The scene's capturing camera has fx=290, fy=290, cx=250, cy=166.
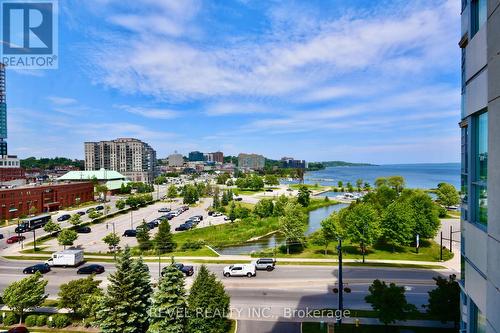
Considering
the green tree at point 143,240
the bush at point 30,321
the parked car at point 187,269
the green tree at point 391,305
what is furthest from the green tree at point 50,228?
the green tree at point 391,305

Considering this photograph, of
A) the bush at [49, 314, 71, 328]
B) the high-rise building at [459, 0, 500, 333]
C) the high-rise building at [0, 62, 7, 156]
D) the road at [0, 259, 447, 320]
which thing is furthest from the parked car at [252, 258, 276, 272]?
the high-rise building at [0, 62, 7, 156]

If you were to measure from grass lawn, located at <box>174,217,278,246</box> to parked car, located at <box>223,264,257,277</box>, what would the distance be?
13.7m

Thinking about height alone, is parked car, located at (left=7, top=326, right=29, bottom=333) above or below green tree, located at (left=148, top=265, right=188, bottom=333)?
below

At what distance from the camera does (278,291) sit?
22.9 metres

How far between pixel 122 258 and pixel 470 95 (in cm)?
1744

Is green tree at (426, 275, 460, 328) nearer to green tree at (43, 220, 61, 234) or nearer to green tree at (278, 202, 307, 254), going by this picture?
green tree at (278, 202, 307, 254)

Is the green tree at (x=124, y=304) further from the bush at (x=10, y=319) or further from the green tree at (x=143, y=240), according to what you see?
the green tree at (x=143, y=240)

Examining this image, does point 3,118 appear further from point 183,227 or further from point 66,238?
point 66,238

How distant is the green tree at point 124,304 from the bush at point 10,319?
7.64 m

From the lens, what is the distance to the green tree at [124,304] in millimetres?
15219

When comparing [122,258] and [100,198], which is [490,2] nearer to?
[122,258]

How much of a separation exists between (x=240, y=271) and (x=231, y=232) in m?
19.6

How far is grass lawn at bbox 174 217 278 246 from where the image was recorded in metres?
42.0

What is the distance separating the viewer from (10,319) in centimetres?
1873
